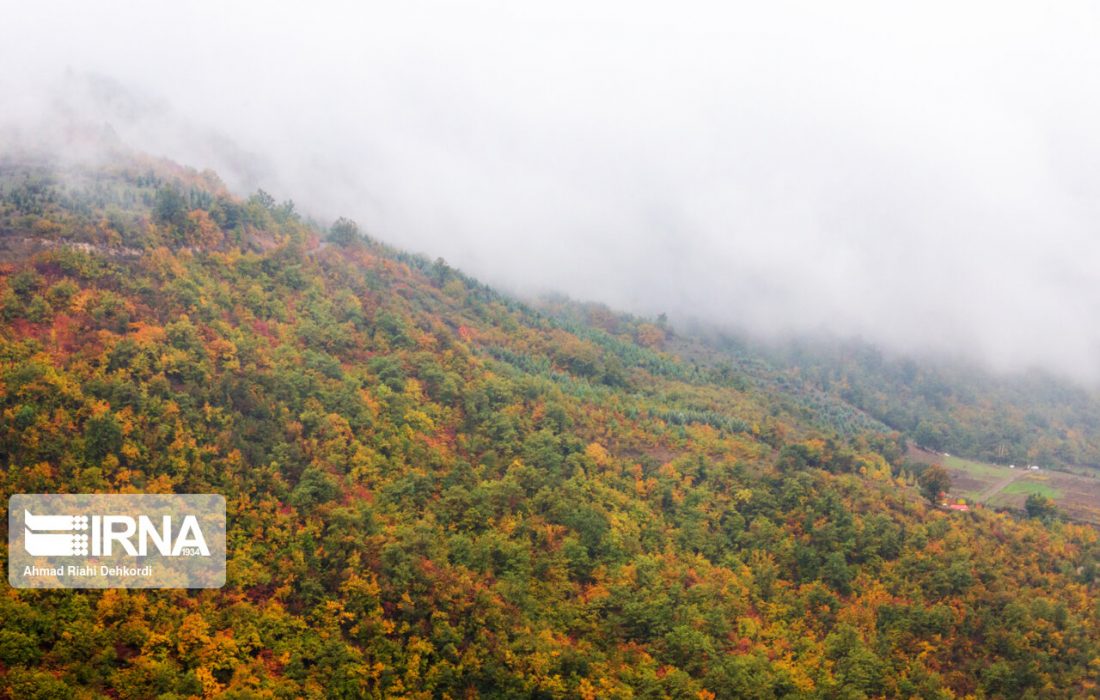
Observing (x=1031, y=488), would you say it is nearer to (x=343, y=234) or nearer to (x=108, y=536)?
(x=343, y=234)

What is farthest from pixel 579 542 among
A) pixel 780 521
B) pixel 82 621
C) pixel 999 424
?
pixel 999 424

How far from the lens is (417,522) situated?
5138cm

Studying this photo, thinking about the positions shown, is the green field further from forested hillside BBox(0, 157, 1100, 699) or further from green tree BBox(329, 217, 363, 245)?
green tree BBox(329, 217, 363, 245)

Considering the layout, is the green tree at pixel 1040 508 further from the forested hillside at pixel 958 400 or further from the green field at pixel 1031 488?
the forested hillside at pixel 958 400

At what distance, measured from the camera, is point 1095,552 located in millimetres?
61656

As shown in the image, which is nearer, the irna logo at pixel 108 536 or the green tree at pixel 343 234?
the irna logo at pixel 108 536

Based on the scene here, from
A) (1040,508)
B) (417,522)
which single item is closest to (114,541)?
(417,522)

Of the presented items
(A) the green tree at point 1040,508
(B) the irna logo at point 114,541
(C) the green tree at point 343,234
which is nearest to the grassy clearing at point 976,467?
(A) the green tree at point 1040,508

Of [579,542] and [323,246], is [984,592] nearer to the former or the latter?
[579,542]

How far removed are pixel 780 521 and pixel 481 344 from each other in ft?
116

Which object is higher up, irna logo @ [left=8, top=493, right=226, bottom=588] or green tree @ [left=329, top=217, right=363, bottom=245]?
green tree @ [left=329, top=217, right=363, bottom=245]

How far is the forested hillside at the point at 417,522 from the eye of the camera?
4166cm

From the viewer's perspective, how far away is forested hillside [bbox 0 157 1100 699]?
41656 mm

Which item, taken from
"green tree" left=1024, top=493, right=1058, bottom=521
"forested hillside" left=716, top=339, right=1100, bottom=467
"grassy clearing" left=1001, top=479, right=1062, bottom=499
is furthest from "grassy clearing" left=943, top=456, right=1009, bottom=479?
"green tree" left=1024, top=493, right=1058, bottom=521
